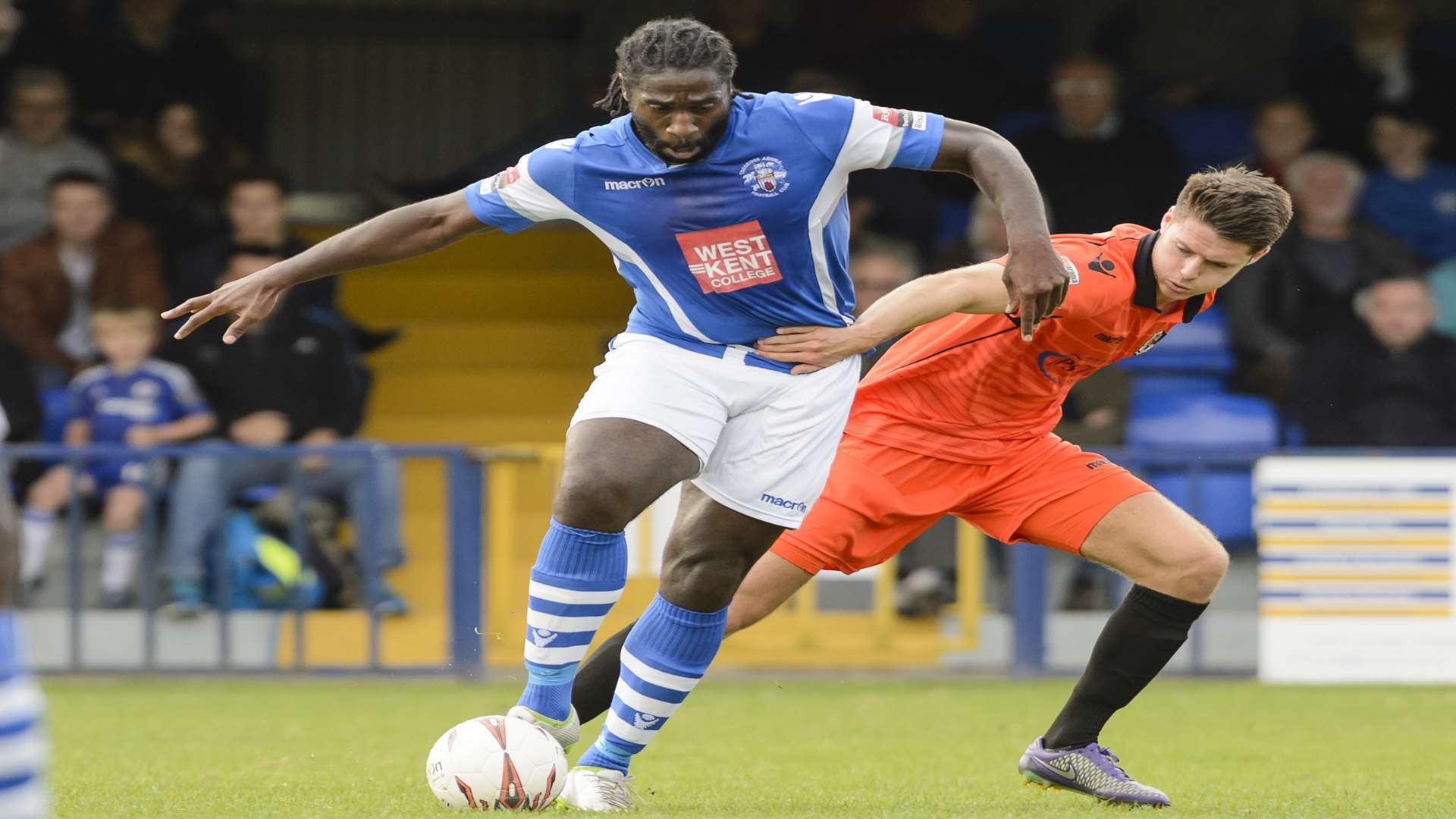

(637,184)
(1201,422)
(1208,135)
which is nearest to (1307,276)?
(1201,422)

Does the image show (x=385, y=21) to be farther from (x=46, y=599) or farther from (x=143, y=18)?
(x=46, y=599)

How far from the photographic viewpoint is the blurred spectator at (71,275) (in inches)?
436

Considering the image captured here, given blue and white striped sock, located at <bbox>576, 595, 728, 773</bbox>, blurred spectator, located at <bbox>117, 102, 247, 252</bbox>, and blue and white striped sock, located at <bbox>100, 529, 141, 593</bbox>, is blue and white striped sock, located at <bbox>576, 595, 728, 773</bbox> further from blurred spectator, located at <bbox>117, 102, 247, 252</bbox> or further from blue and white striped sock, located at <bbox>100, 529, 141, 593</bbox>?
blurred spectator, located at <bbox>117, 102, 247, 252</bbox>

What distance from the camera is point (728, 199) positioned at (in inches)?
187

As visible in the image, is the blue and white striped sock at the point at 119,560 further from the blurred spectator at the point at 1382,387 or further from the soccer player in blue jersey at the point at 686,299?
the blurred spectator at the point at 1382,387

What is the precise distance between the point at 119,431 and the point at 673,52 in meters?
6.44

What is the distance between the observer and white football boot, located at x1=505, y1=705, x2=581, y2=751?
4840 millimetres

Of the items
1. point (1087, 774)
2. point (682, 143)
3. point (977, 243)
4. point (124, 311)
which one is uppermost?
point (682, 143)

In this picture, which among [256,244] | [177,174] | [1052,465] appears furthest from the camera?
[177,174]

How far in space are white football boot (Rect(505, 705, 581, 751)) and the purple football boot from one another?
137cm

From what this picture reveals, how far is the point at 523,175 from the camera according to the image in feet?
15.9

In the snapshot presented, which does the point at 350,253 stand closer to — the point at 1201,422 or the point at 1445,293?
the point at 1201,422

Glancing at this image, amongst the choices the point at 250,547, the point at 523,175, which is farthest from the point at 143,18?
the point at 523,175

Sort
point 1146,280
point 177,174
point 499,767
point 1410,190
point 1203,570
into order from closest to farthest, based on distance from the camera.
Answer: point 499,767 < point 1146,280 < point 1203,570 < point 177,174 < point 1410,190
